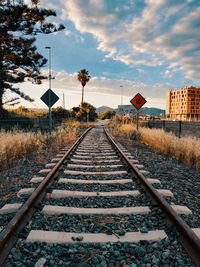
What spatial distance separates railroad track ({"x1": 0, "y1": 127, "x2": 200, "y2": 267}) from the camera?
214 cm

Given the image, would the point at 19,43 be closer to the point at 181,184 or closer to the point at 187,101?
the point at 181,184

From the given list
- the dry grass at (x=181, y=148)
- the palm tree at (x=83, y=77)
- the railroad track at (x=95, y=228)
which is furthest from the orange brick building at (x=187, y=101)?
the railroad track at (x=95, y=228)

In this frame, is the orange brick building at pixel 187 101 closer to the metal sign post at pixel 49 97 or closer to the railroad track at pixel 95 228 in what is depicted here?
the metal sign post at pixel 49 97

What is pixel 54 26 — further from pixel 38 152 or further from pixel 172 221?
pixel 172 221

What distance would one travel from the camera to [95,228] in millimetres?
2707

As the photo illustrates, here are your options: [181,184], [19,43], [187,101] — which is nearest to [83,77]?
[19,43]

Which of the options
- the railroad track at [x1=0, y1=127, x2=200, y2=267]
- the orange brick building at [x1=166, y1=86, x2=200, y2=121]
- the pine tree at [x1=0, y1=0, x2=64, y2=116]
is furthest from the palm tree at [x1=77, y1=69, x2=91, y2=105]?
the orange brick building at [x1=166, y1=86, x2=200, y2=121]

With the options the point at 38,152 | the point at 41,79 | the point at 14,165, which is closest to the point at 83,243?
the point at 14,165

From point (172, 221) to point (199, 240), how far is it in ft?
1.77

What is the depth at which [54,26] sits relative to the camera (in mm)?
16641

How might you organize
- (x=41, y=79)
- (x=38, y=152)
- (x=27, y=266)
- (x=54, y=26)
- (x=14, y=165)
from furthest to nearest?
(x=41, y=79)
(x=54, y=26)
(x=38, y=152)
(x=14, y=165)
(x=27, y=266)

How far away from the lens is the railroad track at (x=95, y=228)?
2.14 m

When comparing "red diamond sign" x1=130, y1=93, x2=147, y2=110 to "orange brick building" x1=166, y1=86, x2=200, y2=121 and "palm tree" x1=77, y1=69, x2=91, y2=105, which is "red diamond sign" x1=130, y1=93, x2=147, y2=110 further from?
"orange brick building" x1=166, y1=86, x2=200, y2=121

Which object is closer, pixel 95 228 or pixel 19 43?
pixel 95 228
